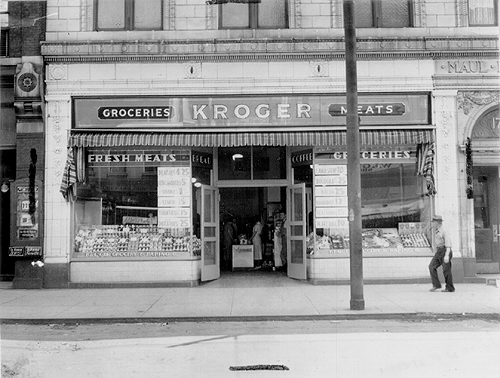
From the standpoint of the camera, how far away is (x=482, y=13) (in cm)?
1442

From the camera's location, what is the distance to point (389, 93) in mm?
14211

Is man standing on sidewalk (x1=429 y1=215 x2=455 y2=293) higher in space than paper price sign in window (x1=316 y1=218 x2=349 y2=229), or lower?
lower

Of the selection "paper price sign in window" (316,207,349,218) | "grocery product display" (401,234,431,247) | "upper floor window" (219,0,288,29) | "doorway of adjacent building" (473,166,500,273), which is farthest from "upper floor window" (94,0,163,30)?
"doorway of adjacent building" (473,166,500,273)

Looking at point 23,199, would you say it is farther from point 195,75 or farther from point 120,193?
point 195,75

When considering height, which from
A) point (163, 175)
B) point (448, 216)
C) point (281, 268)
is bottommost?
point (281, 268)

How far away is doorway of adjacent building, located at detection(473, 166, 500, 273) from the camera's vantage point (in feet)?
50.1

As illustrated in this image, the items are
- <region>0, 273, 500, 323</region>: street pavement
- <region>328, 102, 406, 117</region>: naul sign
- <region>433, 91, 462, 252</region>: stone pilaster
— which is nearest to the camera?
<region>0, 273, 500, 323</region>: street pavement

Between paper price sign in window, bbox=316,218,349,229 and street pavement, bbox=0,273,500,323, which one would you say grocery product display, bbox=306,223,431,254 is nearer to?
paper price sign in window, bbox=316,218,349,229

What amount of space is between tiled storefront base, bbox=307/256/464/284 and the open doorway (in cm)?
290

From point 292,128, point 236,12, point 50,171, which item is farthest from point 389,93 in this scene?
point 50,171

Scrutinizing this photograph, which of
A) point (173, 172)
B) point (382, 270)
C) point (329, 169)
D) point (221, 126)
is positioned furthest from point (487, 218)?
point (173, 172)

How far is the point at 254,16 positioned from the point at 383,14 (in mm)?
3431

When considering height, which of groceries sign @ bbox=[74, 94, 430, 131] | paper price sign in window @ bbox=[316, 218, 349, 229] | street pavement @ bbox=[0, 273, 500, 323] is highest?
groceries sign @ bbox=[74, 94, 430, 131]

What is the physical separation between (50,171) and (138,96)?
2.98 metres
